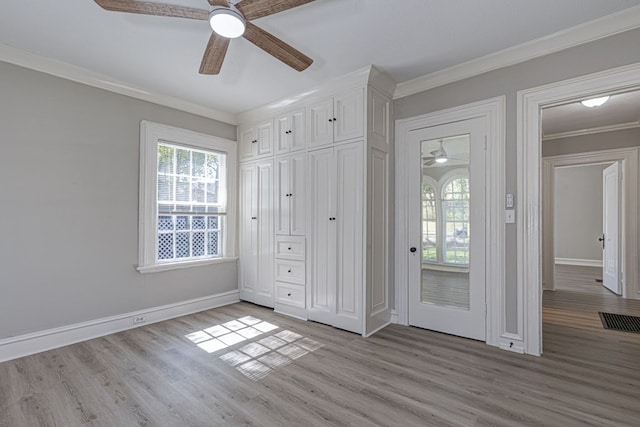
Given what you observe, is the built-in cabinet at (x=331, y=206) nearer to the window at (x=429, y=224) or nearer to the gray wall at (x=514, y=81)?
the window at (x=429, y=224)

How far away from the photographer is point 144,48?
8.94 feet

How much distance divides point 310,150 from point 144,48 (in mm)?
1822

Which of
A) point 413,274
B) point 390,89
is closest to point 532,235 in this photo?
point 413,274

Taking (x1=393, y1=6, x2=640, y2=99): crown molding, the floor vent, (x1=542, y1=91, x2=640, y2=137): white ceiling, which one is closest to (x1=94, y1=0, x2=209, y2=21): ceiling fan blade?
(x1=393, y1=6, x2=640, y2=99): crown molding

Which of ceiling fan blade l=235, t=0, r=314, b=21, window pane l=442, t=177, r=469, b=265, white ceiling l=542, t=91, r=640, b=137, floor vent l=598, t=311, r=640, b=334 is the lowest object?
floor vent l=598, t=311, r=640, b=334

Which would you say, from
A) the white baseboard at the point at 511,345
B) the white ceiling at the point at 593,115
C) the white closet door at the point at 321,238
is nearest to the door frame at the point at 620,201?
the white ceiling at the point at 593,115

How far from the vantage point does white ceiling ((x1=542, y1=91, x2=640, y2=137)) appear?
3838 mm

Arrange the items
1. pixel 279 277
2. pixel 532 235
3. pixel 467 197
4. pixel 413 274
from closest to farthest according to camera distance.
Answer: pixel 532 235 < pixel 467 197 < pixel 413 274 < pixel 279 277

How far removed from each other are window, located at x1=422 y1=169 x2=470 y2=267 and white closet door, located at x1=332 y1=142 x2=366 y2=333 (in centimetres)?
73

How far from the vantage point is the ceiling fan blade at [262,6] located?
69.0 inches

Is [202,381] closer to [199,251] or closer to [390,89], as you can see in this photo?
[199,251]

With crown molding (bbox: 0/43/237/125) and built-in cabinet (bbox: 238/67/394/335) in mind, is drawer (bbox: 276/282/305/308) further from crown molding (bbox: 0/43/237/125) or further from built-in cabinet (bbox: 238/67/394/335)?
crown molding (bbox: 0/43/237/125)

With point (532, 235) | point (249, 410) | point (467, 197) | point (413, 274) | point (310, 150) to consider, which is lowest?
A: point (249, 410)

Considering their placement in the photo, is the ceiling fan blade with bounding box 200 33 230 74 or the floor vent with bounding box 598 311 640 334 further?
the floor vent with bounding box 598 311 640 334
